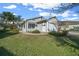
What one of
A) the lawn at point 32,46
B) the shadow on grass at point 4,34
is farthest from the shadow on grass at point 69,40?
the shadow on grass at point 4,34

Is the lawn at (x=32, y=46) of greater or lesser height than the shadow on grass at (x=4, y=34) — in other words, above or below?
below

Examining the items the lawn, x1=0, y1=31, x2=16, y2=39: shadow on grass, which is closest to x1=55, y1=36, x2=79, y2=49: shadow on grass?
the lawn

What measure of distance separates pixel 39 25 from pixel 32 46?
20cm

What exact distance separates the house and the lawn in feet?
0.21

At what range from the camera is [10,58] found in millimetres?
1602

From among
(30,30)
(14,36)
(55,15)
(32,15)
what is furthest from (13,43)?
(55,15)

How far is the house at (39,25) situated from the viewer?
1.64 metres

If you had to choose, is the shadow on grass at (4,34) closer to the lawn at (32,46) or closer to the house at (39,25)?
the lawn at (32,46)

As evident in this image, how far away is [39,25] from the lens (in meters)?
1.65

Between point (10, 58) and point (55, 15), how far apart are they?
1.80 feet

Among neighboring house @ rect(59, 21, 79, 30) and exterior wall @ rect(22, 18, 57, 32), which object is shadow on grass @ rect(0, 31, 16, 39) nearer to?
exterior wall @ rect(22, 18, 57, 32)

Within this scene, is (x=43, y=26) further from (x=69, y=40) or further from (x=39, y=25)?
(x=69, y=40)

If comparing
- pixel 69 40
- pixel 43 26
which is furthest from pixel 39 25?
pixel 69 40

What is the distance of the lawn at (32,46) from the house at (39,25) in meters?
0.06
